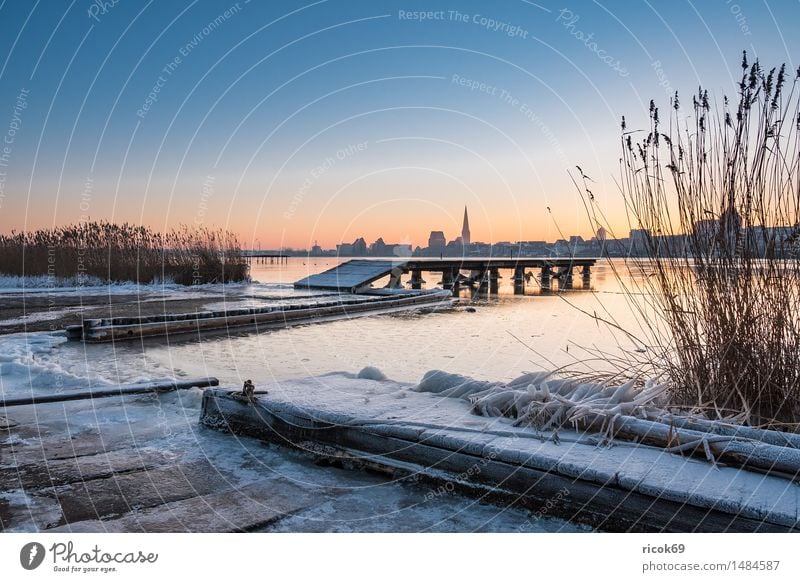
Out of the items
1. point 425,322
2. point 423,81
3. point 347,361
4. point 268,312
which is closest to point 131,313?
point 268,312

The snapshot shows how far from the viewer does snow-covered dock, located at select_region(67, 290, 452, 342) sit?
27.1 ft

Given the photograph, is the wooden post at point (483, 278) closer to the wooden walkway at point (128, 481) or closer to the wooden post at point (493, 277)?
the wooden post at point (493, 277)

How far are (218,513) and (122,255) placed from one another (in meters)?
20.5

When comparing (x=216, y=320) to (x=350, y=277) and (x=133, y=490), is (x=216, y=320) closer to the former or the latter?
(x=133, y=490)

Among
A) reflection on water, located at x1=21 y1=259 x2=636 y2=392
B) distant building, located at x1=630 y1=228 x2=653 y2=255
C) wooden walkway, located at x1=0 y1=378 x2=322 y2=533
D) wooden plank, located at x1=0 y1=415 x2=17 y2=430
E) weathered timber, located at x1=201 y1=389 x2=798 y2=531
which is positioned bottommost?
reflection on water, located at x1=21 y1=259 x2=636 y2=392

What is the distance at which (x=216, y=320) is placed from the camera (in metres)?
9.88

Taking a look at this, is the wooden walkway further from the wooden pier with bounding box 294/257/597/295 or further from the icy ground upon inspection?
the wooden pier with bounding box 294/257/597/295

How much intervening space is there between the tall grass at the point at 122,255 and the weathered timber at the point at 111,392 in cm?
1686

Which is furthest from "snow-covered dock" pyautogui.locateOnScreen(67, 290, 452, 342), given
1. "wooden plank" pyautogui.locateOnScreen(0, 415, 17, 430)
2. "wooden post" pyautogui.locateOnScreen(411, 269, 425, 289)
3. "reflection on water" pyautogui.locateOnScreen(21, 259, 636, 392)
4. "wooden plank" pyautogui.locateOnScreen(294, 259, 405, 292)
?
"wooden post" pyautogui.locateOnScreen(411, 269, 425, 289)

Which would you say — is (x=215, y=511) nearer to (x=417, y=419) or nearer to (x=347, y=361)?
(x=417, y=419)

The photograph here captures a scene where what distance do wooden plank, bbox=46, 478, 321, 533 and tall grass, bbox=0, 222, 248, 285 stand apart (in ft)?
62.7

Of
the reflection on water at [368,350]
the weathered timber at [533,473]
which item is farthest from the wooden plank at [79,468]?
the reflection on water at [368,350]

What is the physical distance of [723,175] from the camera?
3.26 m
